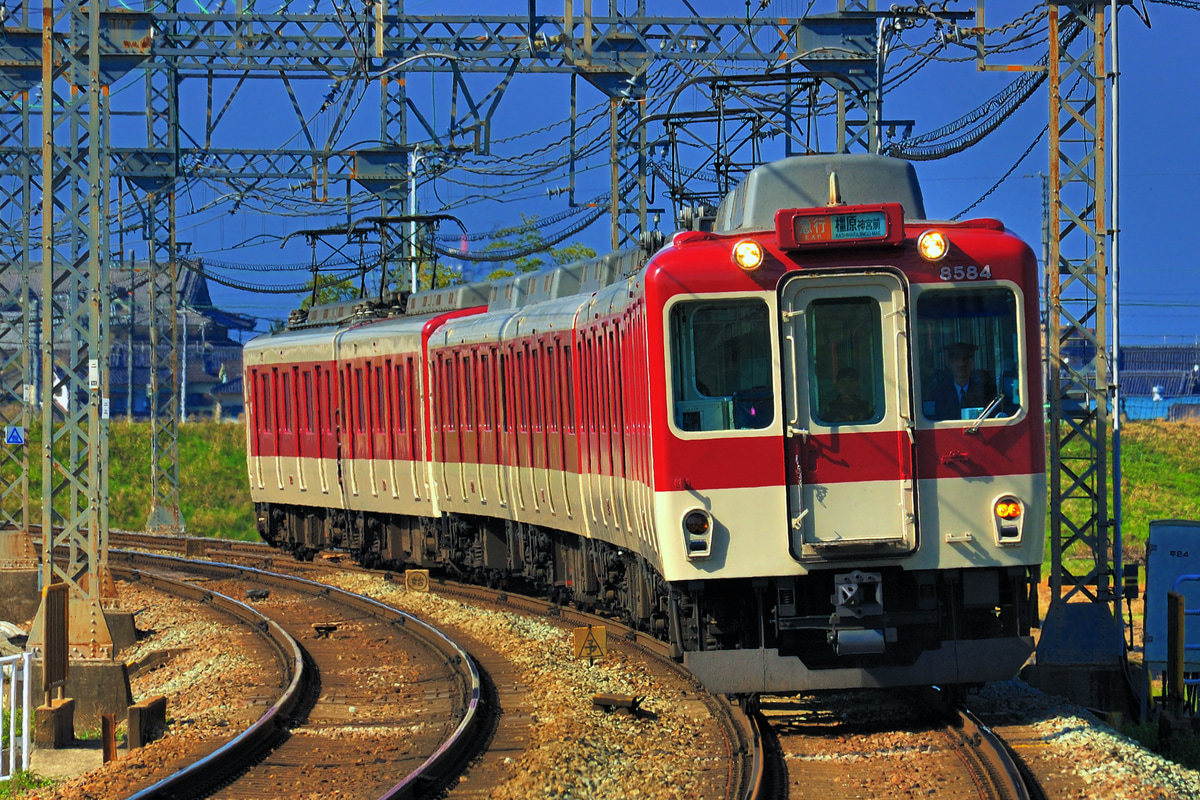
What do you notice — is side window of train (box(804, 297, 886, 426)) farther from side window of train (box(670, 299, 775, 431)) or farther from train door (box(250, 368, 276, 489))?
train door (box(250, 368, 276, 489))

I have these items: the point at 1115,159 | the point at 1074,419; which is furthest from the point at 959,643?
the point at 1115,159

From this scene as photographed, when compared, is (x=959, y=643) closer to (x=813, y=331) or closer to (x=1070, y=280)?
(x=813, y=331)

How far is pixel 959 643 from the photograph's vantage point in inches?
373

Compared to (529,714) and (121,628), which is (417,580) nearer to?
(121,628)

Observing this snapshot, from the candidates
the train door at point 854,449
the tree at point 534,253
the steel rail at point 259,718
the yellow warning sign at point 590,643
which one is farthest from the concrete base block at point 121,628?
the tree at point 534,253

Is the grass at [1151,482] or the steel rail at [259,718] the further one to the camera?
the grass at [1151,482]

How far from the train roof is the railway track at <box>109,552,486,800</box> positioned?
3.69m

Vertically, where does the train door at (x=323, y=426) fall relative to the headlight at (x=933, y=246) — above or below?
below

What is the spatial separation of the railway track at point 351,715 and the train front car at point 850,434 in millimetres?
1868

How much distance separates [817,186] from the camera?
35.1 feet

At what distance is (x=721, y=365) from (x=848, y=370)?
730 millimetres

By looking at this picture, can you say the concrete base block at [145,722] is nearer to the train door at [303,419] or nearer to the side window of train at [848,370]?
the side window of train at [848,370]

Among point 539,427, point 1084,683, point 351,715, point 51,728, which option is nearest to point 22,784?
point 51,728

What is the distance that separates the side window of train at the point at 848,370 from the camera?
9.48 metres
